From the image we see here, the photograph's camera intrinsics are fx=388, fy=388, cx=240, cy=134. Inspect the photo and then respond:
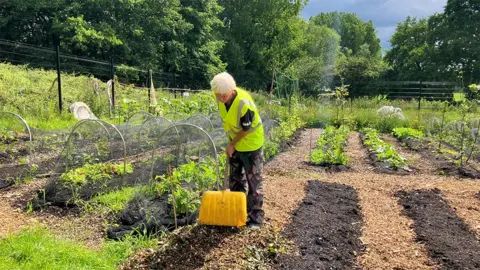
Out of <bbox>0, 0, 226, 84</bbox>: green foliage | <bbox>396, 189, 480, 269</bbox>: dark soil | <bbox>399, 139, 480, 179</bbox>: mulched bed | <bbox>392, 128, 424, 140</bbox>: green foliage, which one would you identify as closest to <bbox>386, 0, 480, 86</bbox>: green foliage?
<bbox>0, 0, 226, 84</bbox>: green foliage

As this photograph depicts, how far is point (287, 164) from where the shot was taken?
7520 millimetres

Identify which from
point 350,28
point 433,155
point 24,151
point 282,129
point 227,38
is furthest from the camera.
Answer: point 350,28

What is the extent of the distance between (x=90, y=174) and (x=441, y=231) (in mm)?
4006

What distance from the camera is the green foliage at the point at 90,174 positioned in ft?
14.8

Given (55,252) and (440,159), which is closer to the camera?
(55,252)

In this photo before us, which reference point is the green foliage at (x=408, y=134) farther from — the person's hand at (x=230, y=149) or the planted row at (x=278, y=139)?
the person's hand at (x=230, y=149)

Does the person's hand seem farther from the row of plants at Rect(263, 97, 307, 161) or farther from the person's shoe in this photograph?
the row of plants at Rect(263, 97, 307, 161)

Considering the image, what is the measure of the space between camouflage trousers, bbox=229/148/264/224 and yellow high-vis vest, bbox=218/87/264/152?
92 millimetres

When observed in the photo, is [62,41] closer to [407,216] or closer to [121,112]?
[121,112]

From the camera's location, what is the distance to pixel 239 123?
11.6ft

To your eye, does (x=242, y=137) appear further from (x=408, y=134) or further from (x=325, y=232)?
A: (x=408, y=134)

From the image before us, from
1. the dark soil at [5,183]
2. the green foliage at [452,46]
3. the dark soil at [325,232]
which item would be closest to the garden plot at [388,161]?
the dark soil at [325,232]

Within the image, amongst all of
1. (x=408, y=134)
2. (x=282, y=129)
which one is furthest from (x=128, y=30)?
(x=408, y=134)

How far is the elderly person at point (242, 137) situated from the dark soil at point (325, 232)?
465 millimetres
